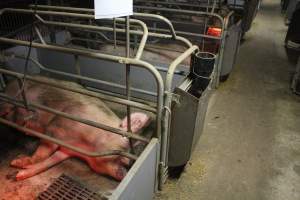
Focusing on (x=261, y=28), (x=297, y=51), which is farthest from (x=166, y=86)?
(x=261, y=28)

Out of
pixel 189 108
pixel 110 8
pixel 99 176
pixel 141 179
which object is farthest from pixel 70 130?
pixel 110 8

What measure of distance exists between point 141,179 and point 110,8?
34.5 inches

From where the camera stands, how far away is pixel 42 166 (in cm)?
182

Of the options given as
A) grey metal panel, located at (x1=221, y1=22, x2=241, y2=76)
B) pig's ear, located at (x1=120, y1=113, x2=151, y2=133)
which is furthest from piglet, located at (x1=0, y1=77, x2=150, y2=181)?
grey metal panel, located at (x1=221, y1=22, x2=241, y2=76)

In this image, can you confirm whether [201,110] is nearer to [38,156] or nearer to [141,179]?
[141,179]

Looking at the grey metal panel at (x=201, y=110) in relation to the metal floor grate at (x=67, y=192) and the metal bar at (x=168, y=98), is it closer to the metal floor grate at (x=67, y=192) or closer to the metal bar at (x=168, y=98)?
the metal bar at (x=168, y=98)

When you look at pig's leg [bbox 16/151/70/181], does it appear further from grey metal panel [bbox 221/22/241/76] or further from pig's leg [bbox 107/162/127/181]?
grey metal panel [bbox 221/22/241/76]

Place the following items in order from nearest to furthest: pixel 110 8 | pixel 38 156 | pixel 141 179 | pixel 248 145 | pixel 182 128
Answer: pixel 110 8, pixel 141 179, pixel 182 128, pixel 38 156, pixel 248 145

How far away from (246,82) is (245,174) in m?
2.02

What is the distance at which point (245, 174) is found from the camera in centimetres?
226

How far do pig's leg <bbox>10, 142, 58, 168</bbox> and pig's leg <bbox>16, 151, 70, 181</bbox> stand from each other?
5 centimetres

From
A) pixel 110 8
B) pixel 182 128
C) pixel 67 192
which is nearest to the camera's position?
pixel 110 8

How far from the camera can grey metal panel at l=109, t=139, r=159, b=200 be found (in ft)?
3.88

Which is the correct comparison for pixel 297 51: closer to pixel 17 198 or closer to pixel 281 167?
pixel 281 167
